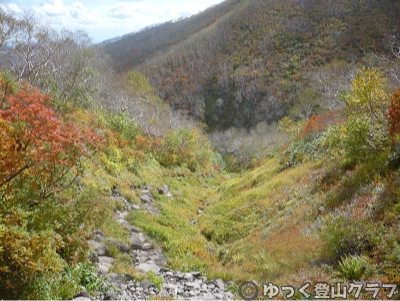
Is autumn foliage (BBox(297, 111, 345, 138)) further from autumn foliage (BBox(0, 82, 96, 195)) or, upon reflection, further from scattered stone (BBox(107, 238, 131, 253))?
autumn foliage (BBox(0, 82, 96, 195))

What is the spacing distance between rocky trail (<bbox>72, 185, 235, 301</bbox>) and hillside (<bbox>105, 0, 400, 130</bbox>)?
44.6 m

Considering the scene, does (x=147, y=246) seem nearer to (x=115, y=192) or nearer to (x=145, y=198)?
(x=115, y=192)

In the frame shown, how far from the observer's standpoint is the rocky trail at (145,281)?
5.86 meters

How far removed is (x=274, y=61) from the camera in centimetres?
6888

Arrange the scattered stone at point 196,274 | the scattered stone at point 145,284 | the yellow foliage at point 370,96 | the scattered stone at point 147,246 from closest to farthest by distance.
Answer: the scattered stone at point 145,284 < the scattered stone at point 196,274 < the scattered stone at point 147,246 < the yellow foliage at point 370,96

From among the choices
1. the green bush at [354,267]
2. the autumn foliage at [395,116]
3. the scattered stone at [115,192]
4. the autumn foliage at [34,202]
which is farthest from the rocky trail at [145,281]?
the autumn foliage at [395,116]

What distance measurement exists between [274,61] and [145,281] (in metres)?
69.5

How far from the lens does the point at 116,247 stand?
312 inches

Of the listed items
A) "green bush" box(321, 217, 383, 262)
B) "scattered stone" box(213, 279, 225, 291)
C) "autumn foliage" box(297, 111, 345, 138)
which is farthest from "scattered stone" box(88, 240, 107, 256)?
"autumn foliage" box(297, 111, 345, 138)

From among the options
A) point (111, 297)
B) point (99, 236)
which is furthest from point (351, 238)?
point (99, 236)

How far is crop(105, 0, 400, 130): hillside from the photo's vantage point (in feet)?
192

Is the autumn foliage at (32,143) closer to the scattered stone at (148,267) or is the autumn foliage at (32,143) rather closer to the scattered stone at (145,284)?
the scattered stone at (145,284)

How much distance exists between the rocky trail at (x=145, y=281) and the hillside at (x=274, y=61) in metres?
44.6

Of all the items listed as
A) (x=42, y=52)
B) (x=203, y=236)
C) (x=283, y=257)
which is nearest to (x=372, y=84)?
(x=283, y=257)
